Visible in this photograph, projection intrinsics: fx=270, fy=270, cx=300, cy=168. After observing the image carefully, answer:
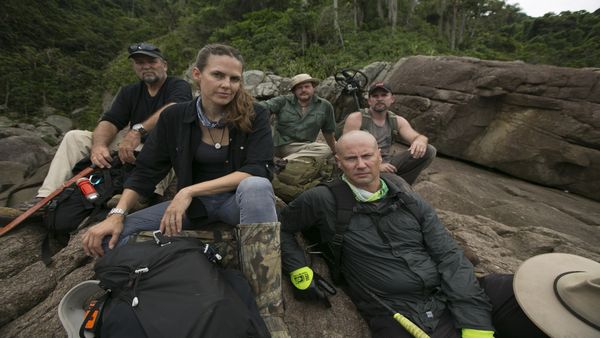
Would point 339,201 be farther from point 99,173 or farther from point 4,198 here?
point 4,198

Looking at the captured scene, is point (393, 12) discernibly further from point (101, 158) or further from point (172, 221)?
point (172, 221)

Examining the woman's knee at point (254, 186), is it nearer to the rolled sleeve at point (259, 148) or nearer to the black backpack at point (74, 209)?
the rolled sleeve at point (259, 148)

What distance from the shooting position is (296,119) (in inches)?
209

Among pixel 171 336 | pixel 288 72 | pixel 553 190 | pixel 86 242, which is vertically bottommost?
pixel 553 190

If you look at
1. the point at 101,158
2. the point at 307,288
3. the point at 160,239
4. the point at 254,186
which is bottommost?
the point at 307,288

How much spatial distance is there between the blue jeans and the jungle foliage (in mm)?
15090

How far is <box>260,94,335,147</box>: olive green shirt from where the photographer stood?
5.27 meters

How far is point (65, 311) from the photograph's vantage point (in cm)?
192

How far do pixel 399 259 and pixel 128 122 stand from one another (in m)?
4.02

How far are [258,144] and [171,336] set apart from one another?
1.64 m

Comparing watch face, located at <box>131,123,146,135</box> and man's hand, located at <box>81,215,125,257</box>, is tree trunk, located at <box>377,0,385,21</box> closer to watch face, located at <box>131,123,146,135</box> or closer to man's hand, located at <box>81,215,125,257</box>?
watch face, located at <box>131,123,146,135</box>

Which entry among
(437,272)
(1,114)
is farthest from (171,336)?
(1,114)

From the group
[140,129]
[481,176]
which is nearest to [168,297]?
[140,129]

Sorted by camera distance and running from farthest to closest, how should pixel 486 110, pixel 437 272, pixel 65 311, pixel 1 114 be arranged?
pixel 1 114 → pixel 486 110 → pixel 437 272 → pixel 65 311
